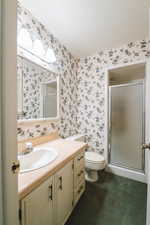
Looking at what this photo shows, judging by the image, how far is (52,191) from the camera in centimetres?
91

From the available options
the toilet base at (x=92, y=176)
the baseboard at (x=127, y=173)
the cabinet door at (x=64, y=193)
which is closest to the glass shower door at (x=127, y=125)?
the baseboard at (x=127, y=173)

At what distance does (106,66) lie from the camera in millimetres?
2145

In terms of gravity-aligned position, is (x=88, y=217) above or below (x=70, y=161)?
below

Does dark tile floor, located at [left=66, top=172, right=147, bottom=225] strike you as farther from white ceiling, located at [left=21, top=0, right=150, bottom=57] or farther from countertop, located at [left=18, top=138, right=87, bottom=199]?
white ceiling, located at [left=21, top=0, right=150, bottom=57]

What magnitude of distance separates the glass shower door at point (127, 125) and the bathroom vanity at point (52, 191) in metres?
1.04

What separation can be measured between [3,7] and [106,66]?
6.53 ft

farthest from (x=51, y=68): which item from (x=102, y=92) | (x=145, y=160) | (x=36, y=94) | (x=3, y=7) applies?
(x=145, y=160)

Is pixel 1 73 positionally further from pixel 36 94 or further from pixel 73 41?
pixel 73 41

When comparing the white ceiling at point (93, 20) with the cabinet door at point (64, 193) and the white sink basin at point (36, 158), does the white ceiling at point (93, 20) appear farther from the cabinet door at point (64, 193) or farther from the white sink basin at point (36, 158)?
the cabinet door at point (64, 193)

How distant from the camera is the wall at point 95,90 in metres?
2.06

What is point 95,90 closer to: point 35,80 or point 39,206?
point 35,80

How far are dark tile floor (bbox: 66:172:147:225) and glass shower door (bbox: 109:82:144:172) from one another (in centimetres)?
37

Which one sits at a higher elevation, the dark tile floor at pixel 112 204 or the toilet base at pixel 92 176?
the toilet base at pixel 92 176

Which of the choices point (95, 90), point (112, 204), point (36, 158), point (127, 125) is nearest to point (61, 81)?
point (95, 90)
